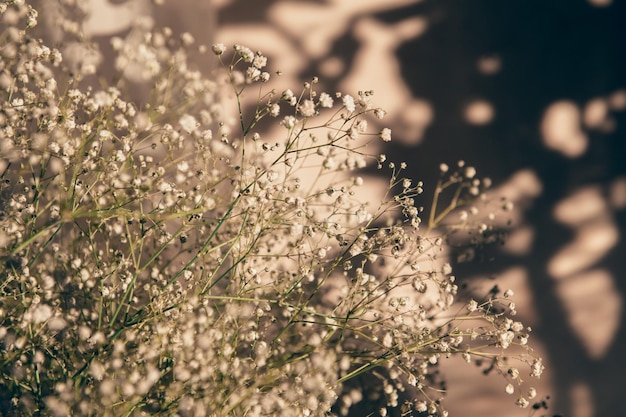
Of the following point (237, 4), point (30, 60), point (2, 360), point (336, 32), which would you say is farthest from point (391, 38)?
point (2, 360)

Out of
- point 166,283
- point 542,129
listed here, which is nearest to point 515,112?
point 542,129

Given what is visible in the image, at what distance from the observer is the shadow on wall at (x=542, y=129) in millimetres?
1532

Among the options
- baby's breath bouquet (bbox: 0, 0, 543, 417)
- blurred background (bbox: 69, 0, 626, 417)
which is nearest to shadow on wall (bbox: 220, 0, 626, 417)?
blurred background (bbox: 69, 0, 626, 417)

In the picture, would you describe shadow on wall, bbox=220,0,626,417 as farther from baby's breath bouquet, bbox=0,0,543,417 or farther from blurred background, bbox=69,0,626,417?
baby's breath bouquet, bbox=0,0,543,417

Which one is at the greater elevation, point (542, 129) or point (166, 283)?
point (542, 129)

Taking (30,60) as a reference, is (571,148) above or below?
above

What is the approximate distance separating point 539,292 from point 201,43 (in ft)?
3.92

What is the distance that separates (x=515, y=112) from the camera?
156 centimetres

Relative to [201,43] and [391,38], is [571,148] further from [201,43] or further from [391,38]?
[201,43]

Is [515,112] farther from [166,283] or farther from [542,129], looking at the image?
[166,283]

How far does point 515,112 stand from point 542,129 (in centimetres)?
9

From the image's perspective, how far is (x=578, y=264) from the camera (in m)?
1.61

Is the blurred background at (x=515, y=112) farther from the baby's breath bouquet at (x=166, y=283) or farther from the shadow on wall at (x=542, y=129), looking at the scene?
the baby's breath bouquet at (x=166, y=283)

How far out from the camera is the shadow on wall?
1.53 meters
